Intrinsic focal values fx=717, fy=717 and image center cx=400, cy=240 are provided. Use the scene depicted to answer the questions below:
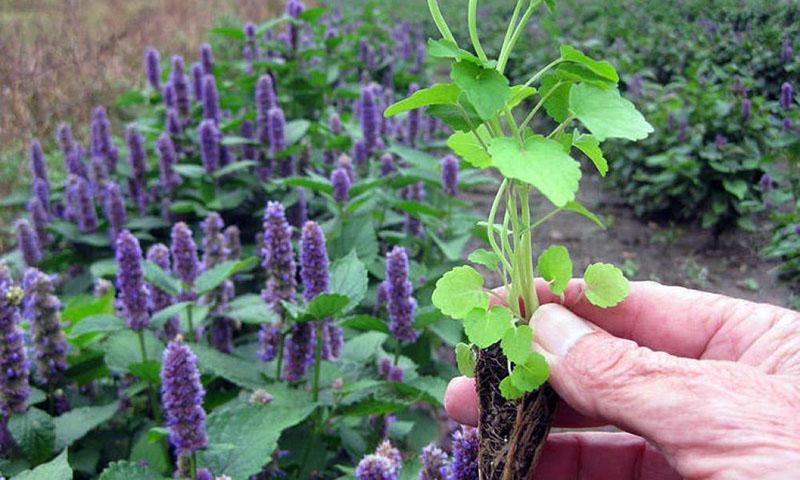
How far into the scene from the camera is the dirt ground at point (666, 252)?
14.7 ft

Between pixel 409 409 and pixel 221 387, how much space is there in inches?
33.4

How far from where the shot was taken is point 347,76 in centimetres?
682

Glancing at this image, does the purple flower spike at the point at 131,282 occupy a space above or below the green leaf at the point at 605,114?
below

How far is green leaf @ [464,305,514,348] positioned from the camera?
121 centimetres

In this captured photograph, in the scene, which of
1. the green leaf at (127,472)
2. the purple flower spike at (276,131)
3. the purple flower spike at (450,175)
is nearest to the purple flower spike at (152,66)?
the purple flower spike at (276,131)

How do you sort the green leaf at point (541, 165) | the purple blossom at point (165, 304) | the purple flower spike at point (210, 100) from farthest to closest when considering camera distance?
the purple flower spike at point (210, 100), the purple blossom at point (165, 304), the green leaf at point (541, 165)

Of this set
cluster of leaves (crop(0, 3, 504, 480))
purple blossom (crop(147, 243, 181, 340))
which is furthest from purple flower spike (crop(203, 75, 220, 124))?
purple blossom (crop(147, 243, 181, 340))

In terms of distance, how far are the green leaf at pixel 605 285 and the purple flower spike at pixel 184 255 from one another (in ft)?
5.39

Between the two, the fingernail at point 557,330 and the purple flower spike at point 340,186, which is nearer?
the fingernail at point 557,330

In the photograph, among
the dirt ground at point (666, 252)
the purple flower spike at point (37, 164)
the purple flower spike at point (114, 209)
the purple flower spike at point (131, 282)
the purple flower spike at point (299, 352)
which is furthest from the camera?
the dirt ground at point (666, 252)

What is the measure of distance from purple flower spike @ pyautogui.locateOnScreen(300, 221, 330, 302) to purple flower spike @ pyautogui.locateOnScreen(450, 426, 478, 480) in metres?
0.82

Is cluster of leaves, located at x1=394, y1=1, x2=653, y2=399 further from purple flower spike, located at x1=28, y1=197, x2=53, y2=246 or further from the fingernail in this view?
purple flower spike, located at x1=28, y1=197, x2=53, y2=246

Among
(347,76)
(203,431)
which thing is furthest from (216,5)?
(203,431)

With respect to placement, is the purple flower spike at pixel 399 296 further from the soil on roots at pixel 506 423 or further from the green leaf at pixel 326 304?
the soil on roots at pixel 506 423
